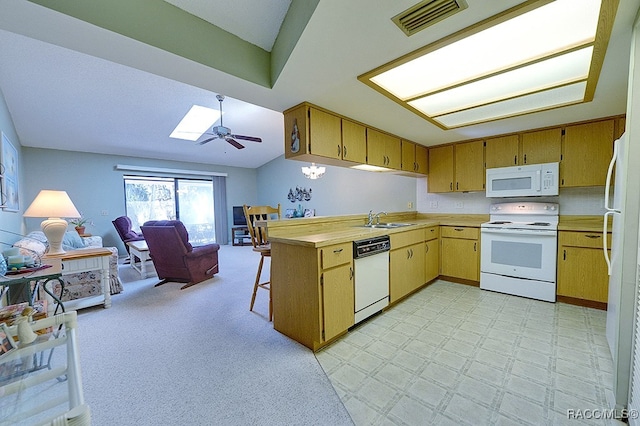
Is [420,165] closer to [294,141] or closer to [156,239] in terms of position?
[294,141]

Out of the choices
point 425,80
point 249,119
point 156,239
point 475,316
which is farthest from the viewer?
point 249,119

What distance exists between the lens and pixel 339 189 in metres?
6.66

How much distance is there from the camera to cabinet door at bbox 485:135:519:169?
3408 mm

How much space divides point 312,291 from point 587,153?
3.52 metres

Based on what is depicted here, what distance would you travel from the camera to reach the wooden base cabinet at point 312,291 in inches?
79.7

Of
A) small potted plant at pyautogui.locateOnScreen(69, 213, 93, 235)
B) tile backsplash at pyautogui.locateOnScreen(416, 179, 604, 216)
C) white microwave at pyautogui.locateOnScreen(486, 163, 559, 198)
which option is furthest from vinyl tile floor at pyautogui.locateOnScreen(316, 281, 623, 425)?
small potted plant at pyautogui.locateOnScreen(69, 213, 93, 235)

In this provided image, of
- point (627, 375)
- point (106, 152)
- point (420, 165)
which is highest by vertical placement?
point (106, 152)

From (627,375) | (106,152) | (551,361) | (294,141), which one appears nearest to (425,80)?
(294,141)

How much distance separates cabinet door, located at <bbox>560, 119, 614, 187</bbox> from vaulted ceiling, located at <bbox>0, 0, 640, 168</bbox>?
0.23 metres

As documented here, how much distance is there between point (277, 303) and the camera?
2.37 meters

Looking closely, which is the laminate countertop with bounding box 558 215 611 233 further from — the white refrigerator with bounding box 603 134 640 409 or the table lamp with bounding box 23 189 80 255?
the table lamp with bounding box 23 189 80 255

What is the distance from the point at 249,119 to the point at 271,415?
5399 millimetres

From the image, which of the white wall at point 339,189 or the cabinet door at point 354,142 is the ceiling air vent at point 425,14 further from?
the white wall at point 339,189

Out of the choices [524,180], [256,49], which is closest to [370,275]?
[256,49]
